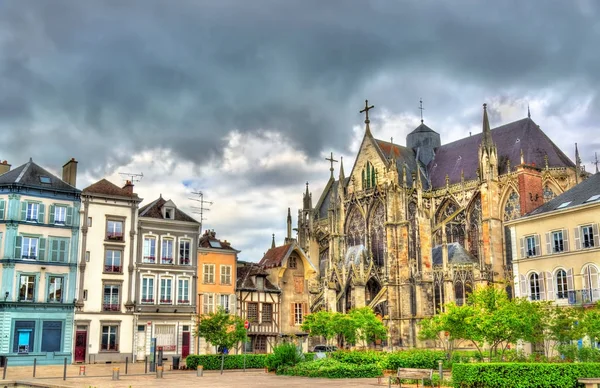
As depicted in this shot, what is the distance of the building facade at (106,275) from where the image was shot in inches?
1534

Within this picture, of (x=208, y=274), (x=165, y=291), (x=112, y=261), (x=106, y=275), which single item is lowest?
(x=165, y=291)

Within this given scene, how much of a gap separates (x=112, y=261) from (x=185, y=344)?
24.1ft

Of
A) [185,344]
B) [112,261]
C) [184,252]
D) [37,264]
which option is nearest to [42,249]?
[37,264]

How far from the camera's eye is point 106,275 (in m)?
40.3

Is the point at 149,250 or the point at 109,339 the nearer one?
the point at 109,339

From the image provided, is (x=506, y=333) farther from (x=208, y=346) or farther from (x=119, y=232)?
(x=119, y=232)

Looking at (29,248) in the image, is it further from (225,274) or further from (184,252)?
(225,274)

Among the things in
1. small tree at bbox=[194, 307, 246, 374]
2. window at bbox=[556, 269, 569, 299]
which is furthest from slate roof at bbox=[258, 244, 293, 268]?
window at bbox=[556, 269, 569, 299]

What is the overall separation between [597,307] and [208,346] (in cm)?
2425

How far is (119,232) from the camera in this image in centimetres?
4134

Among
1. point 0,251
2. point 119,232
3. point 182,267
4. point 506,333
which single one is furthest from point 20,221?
point 506,333

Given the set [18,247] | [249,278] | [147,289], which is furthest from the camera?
[249,278]

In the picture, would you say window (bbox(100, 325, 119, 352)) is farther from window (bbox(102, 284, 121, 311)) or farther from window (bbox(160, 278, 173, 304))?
window (bbox(160, 278, 173, 304))

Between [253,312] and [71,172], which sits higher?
[71,172]
